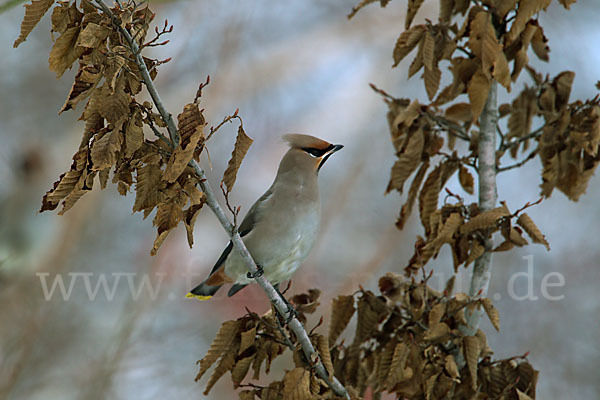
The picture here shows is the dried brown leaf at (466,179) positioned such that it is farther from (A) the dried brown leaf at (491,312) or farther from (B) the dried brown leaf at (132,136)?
(B) the dried brown leaf at (132,136)

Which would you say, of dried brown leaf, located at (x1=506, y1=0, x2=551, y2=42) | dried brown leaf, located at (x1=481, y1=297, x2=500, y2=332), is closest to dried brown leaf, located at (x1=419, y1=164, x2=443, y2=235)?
dried brown leaf, located at (x1=481, y1=297, x2=500, y2=332)

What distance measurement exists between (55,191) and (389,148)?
436cm

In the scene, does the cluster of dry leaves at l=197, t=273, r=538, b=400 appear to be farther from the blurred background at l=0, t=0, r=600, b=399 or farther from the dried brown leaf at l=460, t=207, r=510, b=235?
the blurred background at l=0, t=0, r=600, b=399

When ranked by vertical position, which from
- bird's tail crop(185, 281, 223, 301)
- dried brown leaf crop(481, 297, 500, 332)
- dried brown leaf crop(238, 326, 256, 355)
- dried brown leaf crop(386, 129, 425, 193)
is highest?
bird's tail crop(185, 281, 223, 301)

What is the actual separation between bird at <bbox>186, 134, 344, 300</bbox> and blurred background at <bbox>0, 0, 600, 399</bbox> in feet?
4.19

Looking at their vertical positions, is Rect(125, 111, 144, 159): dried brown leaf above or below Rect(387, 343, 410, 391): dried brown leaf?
above

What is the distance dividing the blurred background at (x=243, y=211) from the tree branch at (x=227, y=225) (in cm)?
190

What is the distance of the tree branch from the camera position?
153 cm

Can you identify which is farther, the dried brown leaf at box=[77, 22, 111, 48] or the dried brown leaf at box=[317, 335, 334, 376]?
the dried brown leaf at box=[317, 335, 334, 376]

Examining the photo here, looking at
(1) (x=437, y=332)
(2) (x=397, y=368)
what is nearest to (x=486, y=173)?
(1) (x=437, y=332)

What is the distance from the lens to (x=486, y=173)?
227 centimetres

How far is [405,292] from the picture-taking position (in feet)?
7.14

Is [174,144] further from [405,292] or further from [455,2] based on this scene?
[455,2]

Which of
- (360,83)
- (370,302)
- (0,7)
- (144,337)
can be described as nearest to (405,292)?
(370,302)
